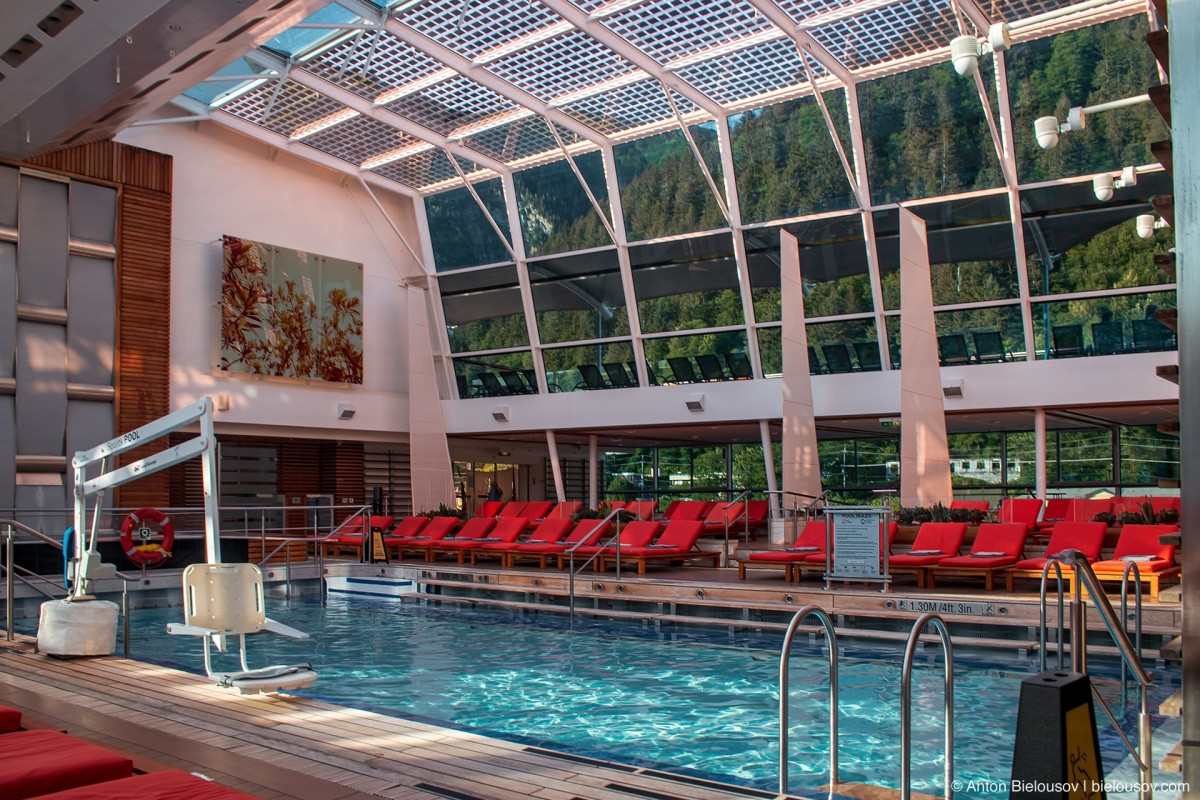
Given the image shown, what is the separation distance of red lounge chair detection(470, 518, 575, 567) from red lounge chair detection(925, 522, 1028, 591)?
576 cm

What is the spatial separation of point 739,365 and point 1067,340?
5774mm

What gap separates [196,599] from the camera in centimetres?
679

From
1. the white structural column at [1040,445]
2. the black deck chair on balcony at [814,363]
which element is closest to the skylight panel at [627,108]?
the black deck chair on balcony at [814,363]

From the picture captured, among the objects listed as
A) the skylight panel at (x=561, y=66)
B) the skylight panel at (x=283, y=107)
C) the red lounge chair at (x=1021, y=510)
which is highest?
the skylight panel at (x=283, y=107)

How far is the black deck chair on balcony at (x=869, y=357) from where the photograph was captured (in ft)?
58.4

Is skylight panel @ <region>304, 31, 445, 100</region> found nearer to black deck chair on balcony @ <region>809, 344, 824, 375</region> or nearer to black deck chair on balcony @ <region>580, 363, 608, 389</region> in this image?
black deck chair on balcony @ <region>580, 363, 608, 389</region>

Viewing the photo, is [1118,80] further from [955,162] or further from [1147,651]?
[1147,651]

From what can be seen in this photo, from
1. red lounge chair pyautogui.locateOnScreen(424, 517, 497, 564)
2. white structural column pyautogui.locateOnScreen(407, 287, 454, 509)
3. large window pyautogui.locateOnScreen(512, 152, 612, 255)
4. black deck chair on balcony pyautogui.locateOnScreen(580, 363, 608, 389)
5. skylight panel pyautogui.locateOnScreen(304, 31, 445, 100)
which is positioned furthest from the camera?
white structural column pyautogui.locateOnScreen(407, 287, 454, 509)

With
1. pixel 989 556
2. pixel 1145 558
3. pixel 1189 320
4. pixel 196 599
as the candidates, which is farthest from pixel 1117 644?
pixel 989 556

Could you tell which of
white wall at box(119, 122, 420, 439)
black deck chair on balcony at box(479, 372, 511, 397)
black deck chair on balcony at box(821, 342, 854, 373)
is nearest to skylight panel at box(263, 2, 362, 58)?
white wall at box(119, 122, 420, 439)

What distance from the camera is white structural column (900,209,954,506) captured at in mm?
15266

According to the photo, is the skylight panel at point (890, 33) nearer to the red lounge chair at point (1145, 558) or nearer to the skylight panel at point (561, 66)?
the skylight panel at point (561, 66)

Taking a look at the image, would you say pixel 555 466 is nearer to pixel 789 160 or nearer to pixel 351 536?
pixel 351 536

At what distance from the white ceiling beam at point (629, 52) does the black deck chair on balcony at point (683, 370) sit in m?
4.67
